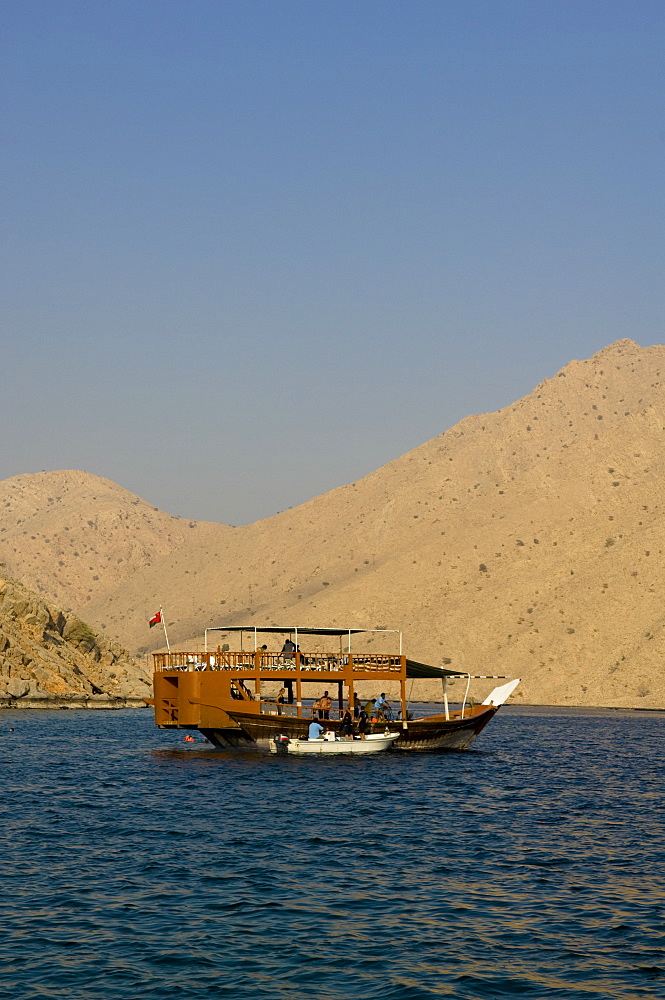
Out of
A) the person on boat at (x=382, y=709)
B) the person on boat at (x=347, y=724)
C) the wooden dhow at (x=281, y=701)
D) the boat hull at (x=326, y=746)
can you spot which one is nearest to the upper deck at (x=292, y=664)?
the wooden dhow at (x=281, y=701)

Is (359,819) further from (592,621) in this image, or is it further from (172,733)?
(592,621)

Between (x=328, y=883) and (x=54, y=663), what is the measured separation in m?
78.5

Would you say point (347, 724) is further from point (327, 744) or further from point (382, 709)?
point (382, 709)

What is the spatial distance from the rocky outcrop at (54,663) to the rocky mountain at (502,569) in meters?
35.0

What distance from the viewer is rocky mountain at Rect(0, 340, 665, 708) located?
11294 cm

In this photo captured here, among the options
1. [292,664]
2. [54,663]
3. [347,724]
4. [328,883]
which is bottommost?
[328,883]

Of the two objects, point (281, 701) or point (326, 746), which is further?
point (281, 701)

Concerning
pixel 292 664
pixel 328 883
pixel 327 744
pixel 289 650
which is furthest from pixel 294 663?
pixel 328 883

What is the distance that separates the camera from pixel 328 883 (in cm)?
2431

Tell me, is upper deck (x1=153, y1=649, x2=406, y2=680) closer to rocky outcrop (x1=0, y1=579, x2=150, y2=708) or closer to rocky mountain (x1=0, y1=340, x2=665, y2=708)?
rocky outcrop (x1=0, y1=579, x2=150, y2=708)

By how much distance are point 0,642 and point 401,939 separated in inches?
3056

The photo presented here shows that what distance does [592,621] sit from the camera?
116 m

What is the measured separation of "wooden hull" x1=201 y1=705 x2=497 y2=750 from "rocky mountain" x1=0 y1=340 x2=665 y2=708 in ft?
152

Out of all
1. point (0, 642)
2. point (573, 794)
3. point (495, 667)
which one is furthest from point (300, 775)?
point (495, 667)
